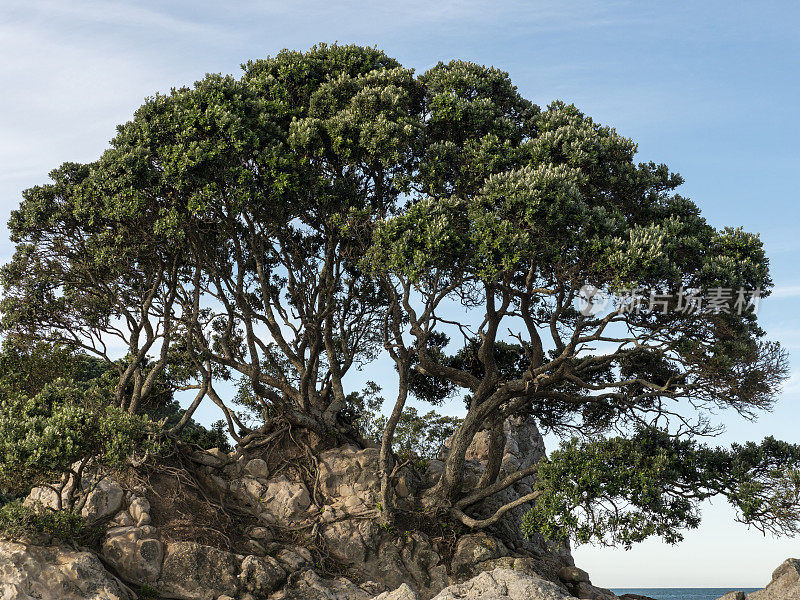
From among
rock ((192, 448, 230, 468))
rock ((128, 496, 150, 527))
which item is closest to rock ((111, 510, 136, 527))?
rock ((128, 496, 150, 527))

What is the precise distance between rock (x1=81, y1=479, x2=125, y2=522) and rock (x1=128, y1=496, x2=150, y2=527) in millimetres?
423

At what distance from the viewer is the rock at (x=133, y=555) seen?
2094 cm

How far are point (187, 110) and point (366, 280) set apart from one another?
916cm

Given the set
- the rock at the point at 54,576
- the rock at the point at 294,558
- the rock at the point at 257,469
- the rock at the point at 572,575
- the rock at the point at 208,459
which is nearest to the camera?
the rock at the point at 54,576

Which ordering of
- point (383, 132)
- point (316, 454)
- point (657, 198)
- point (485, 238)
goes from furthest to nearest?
1. point (316, 454)
2. point (657, 198)
3. point (383, 132)
4. point (485, 238)

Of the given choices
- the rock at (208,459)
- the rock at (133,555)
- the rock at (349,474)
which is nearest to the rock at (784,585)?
the rock at (349,474)

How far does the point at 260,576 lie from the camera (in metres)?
21.5

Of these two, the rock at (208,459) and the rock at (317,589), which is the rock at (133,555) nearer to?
the rock at (317,589)

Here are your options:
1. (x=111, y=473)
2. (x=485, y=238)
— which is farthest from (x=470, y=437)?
(x=111, y=473)

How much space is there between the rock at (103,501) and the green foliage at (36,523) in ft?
4.93

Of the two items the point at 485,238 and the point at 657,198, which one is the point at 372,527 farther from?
the point at 657,198

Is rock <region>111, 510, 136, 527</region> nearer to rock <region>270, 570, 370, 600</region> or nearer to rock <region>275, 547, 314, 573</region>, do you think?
rock <region>275, 547, 314, 573</region>

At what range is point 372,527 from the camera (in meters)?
24.5

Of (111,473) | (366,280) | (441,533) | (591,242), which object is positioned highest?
(366,280)
